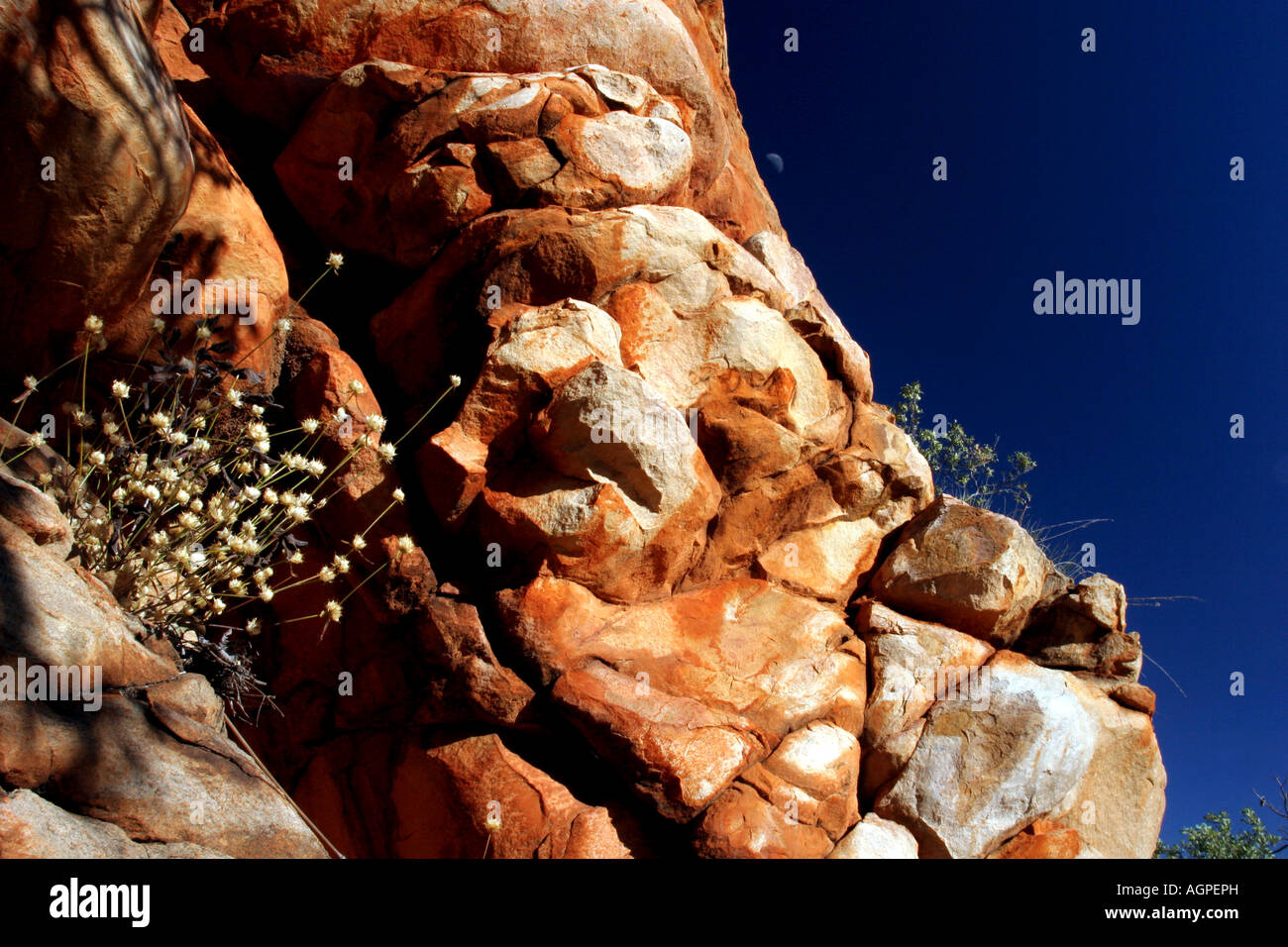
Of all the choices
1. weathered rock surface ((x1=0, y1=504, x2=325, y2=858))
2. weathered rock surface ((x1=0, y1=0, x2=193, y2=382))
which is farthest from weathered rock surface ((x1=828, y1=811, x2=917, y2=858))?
weathered rock surface ((x1=0, y1=0, x2=193, y2=382))

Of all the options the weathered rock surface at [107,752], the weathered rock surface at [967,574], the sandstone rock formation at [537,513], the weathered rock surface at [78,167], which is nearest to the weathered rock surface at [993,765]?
the sandstone rock formation at [537,513]

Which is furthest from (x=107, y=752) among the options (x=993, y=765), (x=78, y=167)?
(x=993, y=765)

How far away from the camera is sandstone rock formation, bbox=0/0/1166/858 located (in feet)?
12.2

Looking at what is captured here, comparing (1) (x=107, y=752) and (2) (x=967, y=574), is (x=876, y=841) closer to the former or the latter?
(2) (x=967, y=574)

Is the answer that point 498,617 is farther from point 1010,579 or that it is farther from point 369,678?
point 1010,579

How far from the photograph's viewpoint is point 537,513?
4496 mm

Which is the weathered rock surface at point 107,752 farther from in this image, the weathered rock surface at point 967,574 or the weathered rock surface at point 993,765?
the weathered rock surface at point 967,574

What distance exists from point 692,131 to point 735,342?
2462 millimetres

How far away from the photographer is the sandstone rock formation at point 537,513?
3727mm

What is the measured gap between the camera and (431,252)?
5578 mm

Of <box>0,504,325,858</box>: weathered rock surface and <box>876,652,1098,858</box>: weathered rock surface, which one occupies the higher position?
<box>0,504,325,858</box>: weathered rock surface

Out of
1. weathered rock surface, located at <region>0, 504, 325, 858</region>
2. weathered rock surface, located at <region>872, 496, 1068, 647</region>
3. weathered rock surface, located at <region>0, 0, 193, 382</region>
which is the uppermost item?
weathered rock surface, located at <region>0, 0, 193, 382</region>

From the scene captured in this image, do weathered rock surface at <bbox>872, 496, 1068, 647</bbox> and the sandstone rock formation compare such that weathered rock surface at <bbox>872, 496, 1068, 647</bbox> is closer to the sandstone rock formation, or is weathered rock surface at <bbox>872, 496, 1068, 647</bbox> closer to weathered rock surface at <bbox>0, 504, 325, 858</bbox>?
the sandstone rock formation
